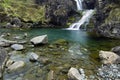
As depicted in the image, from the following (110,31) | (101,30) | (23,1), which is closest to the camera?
(110,31)

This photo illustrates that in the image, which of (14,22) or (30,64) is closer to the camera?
(30,64)

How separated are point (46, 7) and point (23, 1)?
14762mm

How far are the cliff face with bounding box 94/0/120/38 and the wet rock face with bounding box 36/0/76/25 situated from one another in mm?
19849

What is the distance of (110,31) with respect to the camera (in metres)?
49.3

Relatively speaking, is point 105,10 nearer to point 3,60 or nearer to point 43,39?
point 43,39

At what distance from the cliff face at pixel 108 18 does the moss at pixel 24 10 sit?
25287 millimetres

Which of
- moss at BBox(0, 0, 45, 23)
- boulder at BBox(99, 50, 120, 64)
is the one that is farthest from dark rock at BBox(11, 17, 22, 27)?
boulder at BBox(99, 50, 120, 64)

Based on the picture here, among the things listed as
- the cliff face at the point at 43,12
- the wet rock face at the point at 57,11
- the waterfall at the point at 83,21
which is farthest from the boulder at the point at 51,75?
the wet rock face at the point at 57,11

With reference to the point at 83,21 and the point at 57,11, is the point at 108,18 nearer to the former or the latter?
the point at 83,21

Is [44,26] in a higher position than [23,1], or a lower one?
lower

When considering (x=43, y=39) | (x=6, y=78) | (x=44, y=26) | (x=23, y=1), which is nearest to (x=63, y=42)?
(x=43, y=39)

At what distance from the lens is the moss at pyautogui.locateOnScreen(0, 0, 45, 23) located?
73.9 m

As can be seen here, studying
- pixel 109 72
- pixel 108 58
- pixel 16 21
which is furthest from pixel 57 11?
pixel 109 72

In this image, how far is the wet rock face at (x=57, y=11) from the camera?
247 feet
